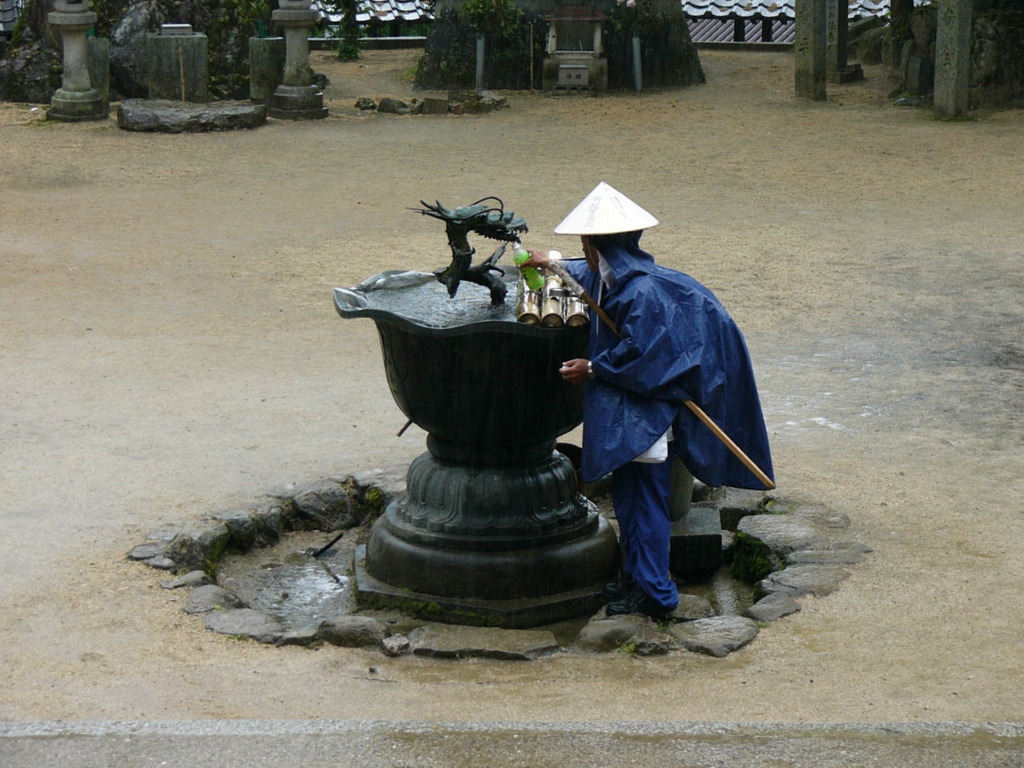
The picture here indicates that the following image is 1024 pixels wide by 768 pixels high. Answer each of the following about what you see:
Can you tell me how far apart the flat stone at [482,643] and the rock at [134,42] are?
49.2 ft

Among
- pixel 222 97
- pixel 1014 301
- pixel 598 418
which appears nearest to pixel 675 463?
pixel 598 418

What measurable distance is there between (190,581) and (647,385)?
5.85 ft

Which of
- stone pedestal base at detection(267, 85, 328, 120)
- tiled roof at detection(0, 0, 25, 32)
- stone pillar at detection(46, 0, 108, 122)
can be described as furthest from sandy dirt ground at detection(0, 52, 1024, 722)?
tiled roof at detection(0, 0, 25, 32)

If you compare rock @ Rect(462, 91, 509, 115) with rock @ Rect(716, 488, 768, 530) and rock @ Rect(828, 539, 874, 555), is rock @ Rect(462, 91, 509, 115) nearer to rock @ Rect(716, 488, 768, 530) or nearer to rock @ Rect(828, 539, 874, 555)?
rock @ Rect(716, 488, 768, 530)

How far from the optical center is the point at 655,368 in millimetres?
4512

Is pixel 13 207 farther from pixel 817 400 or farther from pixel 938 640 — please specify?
pixel 938 640

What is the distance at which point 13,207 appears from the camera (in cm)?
1177

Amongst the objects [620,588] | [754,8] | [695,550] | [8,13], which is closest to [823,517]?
[695,550]

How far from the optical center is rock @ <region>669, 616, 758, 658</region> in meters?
4.39

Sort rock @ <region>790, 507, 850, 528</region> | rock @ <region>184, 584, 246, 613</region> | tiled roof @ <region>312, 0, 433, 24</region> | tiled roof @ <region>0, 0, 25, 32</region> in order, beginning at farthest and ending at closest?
tiled roof @ <region>312, 0, 433, 24</region> → tiled roof @ <region>0, 0, 25, 32</region> → rock @ <region>790, 507, 850, 528</region> → rock @ <region>184, 584, 246, 613</region>

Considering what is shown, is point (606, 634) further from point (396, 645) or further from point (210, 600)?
point (210, 600)

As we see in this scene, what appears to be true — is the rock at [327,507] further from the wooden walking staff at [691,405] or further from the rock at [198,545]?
the wooden walking staff at [691,405]

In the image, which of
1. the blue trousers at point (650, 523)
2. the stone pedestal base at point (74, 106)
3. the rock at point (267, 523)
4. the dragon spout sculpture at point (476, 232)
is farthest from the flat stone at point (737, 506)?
the stone pedestal base at point (74, 106)

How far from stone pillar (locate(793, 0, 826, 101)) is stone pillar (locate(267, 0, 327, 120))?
638 centimetres
